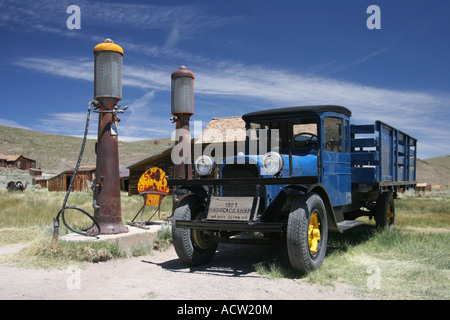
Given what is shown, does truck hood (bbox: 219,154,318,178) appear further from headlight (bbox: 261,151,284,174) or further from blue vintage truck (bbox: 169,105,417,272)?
headlight (bbox: 261,151,284,174)

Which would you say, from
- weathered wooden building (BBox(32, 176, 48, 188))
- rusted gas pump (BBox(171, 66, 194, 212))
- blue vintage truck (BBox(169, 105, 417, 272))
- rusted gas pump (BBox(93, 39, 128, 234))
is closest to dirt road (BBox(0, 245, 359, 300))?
blue vintage truck (BBox(169, 105, 417, 272))

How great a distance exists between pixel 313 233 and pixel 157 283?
232cm

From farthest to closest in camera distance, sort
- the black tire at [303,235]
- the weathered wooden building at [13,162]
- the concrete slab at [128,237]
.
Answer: the weathered wooden building at [13,162] < the concrete slab at [128,237] < the black tire at [303,235]

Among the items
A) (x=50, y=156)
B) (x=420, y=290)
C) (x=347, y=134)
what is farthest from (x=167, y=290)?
(x=50, y=156)

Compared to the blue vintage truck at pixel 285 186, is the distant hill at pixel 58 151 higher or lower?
higher

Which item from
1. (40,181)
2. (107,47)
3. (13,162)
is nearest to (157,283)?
(107,47)

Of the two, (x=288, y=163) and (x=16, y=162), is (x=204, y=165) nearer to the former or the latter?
(x=288, y=163)

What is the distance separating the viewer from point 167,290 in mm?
4957

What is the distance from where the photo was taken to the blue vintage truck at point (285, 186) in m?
5.68

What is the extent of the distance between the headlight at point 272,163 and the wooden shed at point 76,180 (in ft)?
105

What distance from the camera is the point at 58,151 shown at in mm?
79250

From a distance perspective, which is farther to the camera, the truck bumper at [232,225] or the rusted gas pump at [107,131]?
the rusted gas pump at [107,131]

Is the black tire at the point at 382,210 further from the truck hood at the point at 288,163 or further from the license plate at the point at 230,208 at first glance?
the license plate at the point at 230,208

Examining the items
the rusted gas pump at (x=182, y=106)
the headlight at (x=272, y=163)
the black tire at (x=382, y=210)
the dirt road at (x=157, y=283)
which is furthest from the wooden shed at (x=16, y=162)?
the headlight at (x=272, y=163)
